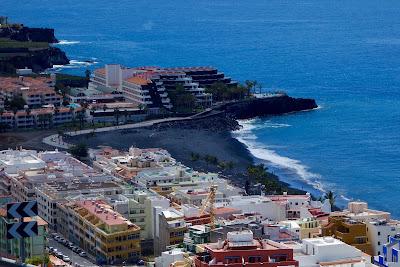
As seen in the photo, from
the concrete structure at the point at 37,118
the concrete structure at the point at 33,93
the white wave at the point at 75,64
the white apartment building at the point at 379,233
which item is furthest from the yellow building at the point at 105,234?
the white wave at the point at 75,64

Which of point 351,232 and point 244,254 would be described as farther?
point 351,232

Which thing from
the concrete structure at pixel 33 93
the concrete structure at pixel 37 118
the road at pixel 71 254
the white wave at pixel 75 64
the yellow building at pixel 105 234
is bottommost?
the road at pixel 71 254

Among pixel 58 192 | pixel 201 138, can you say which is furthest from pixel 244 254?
pixel 201 138

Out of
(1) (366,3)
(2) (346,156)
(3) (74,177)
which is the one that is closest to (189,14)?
(1) (366,3)

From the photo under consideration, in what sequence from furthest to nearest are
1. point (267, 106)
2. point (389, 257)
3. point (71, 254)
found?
point (267, 106) < point (71, 254) < point (389, 257)

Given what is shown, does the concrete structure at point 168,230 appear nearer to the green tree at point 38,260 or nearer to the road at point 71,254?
the road at point 71,254

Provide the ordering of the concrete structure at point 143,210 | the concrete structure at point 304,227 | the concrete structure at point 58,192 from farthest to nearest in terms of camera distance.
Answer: the concrete structure at point 58,192, the concrete structure at point 143,210, the concrete structure at point 304,227

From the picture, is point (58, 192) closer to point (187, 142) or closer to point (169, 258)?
point (169, 258)
